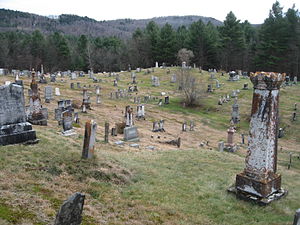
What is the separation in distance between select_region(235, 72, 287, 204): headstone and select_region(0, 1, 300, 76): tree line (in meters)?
47.9

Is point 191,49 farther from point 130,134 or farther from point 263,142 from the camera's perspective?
point 263,142

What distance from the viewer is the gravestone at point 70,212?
173 inches

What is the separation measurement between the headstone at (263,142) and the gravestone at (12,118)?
6.85 m

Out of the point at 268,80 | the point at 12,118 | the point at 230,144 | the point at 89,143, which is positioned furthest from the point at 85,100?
the point at 268,80

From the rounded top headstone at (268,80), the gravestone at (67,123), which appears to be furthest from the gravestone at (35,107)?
the rounded top headstone at (268,80)

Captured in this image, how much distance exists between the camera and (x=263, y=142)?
7980 millimetres

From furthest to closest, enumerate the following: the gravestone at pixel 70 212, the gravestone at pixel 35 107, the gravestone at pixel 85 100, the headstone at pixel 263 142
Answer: the gravestone at pixel 85 100, the gravestone at pixel 35 107, the headstone at pixel 263 142, the gravestone at pixel 70 212

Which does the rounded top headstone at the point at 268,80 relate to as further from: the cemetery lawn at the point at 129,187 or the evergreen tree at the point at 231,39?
the evergreen tree at the point at 231,39

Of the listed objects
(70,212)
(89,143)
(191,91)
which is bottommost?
(89,143)

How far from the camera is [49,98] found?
84.2ft

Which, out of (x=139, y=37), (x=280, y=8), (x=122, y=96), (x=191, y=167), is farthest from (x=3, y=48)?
(x=191, y=167)

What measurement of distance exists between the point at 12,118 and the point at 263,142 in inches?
298

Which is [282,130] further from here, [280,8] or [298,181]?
[280,8]

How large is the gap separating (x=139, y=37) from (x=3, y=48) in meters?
29.3
